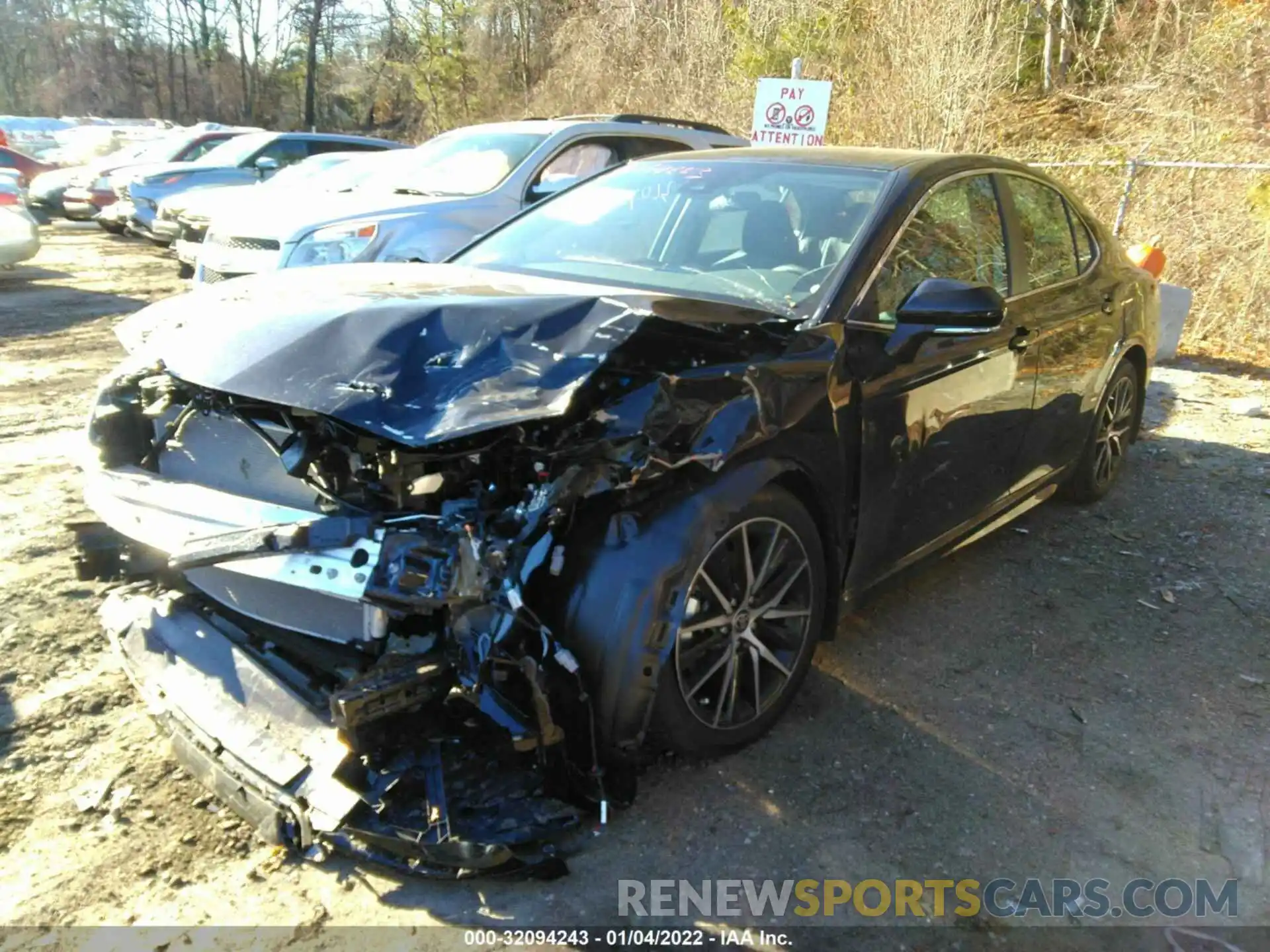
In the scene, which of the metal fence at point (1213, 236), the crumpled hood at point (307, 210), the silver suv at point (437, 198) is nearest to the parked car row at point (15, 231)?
the crumpled hood at point (307, 210)

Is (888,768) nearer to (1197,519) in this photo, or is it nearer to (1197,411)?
(1197,519)

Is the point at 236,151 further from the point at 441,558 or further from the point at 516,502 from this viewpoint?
the point at 441,558

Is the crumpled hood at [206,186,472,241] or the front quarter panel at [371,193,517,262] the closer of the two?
the front quarter panel at [371,193,517,262]

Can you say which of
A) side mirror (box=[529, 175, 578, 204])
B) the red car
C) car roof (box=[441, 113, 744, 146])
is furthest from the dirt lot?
the red car

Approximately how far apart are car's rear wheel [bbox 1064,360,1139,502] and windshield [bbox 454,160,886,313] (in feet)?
7.43

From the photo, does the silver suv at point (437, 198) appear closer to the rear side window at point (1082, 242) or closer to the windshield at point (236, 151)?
the rear side window at point (1082, 242)

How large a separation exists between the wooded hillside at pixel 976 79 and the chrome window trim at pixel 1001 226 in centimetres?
563

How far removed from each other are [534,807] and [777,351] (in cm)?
147

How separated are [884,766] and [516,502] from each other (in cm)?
146

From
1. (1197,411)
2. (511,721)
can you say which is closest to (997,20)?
(1197,411)

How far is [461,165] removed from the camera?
7836 millimetres

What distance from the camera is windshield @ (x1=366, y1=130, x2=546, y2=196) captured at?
7562 millimetres

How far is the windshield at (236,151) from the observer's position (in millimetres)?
13523

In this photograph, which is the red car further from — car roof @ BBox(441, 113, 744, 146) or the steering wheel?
the steering wheel
